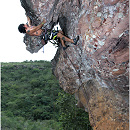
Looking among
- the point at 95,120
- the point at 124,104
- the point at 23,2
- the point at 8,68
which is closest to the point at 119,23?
the point at 124,104

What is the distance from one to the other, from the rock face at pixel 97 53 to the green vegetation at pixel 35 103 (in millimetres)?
4795

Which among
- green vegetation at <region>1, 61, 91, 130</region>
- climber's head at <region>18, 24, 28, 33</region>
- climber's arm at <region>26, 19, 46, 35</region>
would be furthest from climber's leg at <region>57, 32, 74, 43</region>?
green vegetation at <region>1, 61, 91, 130</region>

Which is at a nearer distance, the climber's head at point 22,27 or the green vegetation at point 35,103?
the climber's head at point 22,27

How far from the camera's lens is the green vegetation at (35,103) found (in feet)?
36.4

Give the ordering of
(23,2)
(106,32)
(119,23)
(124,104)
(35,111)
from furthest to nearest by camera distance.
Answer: (35,111)
(23,2)
(124,104)
(106,32)
(119,23)

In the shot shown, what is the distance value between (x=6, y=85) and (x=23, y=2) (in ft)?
55.9

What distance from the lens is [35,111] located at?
17.4m

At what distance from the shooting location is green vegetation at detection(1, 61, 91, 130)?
11.1m

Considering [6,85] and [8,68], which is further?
[8,68]

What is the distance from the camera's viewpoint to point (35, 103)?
63.4 ft

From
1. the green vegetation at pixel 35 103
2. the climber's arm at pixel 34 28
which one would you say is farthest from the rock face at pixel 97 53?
the green vegetation at pixel 35 103

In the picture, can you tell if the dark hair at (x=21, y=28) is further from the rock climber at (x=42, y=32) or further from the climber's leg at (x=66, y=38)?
the climber's leg at (x=66, y=38)

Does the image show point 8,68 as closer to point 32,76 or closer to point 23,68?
point 23,68

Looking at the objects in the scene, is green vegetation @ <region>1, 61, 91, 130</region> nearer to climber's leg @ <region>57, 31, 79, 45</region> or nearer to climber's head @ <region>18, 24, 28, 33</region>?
climber's leg @ <region>57, 31, 79, 45</region>
